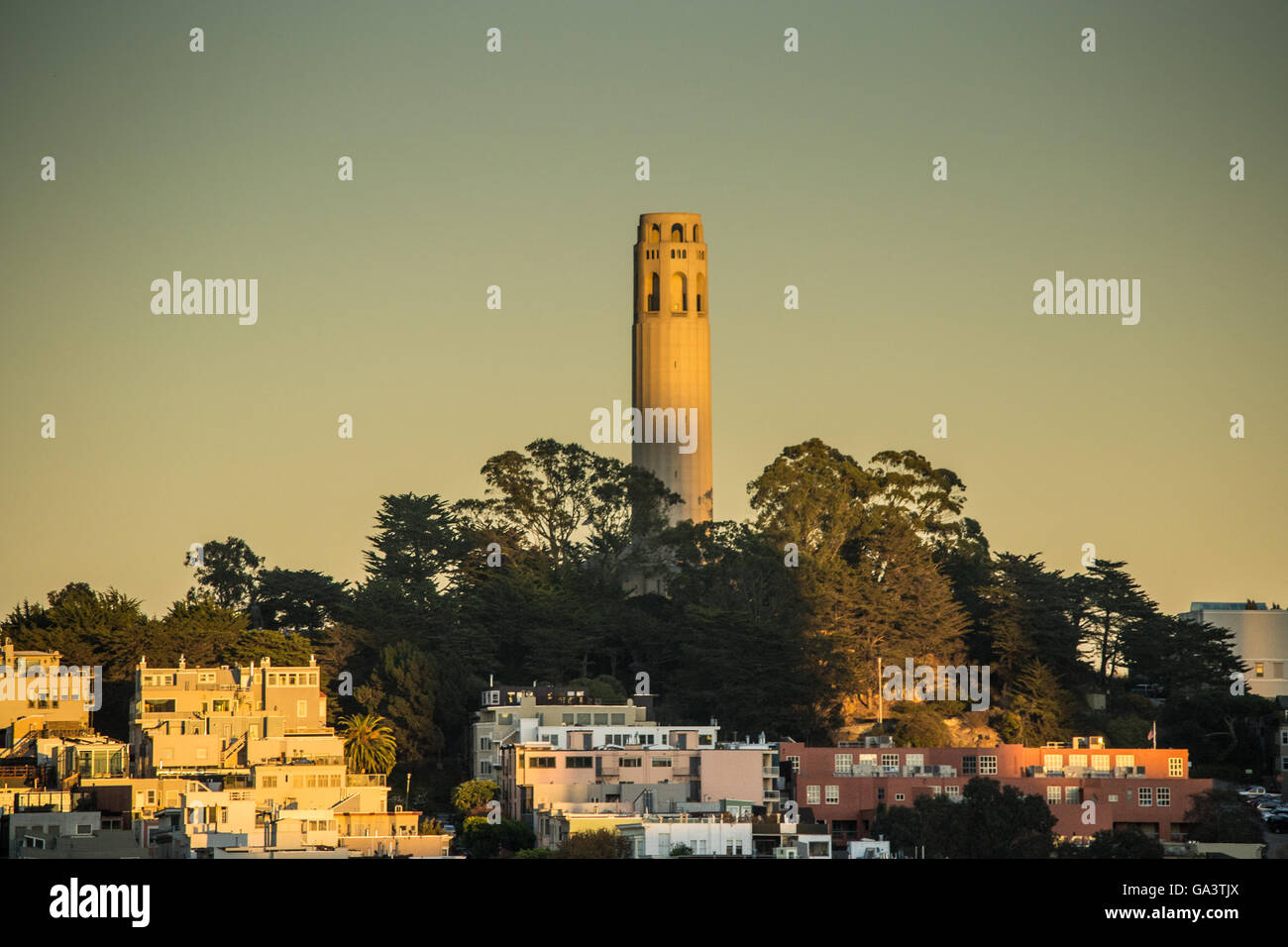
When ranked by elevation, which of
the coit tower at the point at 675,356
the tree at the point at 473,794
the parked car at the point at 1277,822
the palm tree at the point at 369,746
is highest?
the coit tower at the point at 675,356

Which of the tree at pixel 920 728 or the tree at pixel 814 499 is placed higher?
the tree at pixel 814 499

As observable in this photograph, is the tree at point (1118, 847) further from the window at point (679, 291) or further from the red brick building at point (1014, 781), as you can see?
the window at point (679, 291)

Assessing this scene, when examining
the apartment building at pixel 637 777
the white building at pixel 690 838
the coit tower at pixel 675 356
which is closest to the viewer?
the white building at pixel 690 838

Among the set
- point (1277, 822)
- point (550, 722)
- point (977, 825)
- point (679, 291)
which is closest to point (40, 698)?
point (550, 722)

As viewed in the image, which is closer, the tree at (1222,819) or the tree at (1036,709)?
the tree at (1222,819)

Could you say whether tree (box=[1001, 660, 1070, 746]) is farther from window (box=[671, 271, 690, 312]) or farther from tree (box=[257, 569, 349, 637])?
window (box=[671, 271, 690, 312])

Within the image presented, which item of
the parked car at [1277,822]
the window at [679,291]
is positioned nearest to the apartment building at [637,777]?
the parked car at [1277,822]
